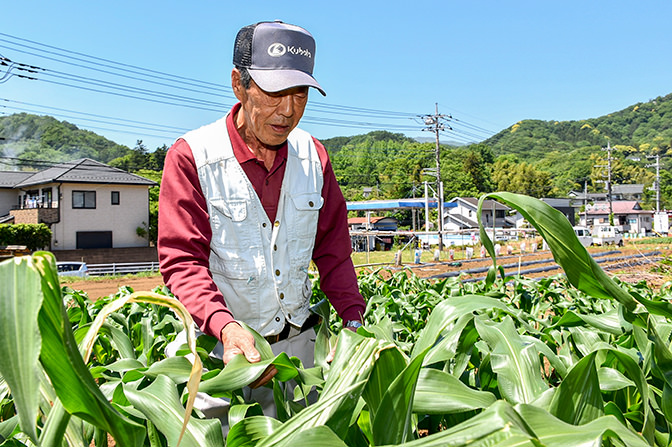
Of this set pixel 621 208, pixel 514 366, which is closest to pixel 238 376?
pixel 514 366

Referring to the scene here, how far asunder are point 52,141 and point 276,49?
3048 inches

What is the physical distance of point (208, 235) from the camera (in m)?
1.66

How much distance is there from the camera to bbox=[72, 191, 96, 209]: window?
2714 cm

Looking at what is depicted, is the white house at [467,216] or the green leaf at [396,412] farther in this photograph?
the white house at [467,216]

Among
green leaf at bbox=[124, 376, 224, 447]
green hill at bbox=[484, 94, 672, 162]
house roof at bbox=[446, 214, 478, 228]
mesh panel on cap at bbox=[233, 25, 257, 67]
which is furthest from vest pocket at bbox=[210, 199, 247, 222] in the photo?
green hill at bbox=[484, 94, 672, 162]

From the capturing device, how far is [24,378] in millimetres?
476

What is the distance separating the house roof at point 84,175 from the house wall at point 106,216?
34 centimetres

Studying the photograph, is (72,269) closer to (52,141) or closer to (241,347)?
(241,347)

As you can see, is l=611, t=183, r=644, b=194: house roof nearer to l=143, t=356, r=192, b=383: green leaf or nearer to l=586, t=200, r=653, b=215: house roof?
l=586, t=200, r=653, b=215: house roof

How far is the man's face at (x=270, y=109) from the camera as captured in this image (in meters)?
1.62

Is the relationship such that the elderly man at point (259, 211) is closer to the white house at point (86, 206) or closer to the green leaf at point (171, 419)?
the green leaf at point (171, 419)

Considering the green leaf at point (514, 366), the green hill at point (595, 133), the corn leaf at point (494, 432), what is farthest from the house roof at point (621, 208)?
the corn leaf at point (494, 432)

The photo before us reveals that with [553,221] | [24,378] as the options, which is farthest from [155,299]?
[553,221]

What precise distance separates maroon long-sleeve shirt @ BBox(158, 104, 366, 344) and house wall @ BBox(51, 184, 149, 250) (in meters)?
27.8
